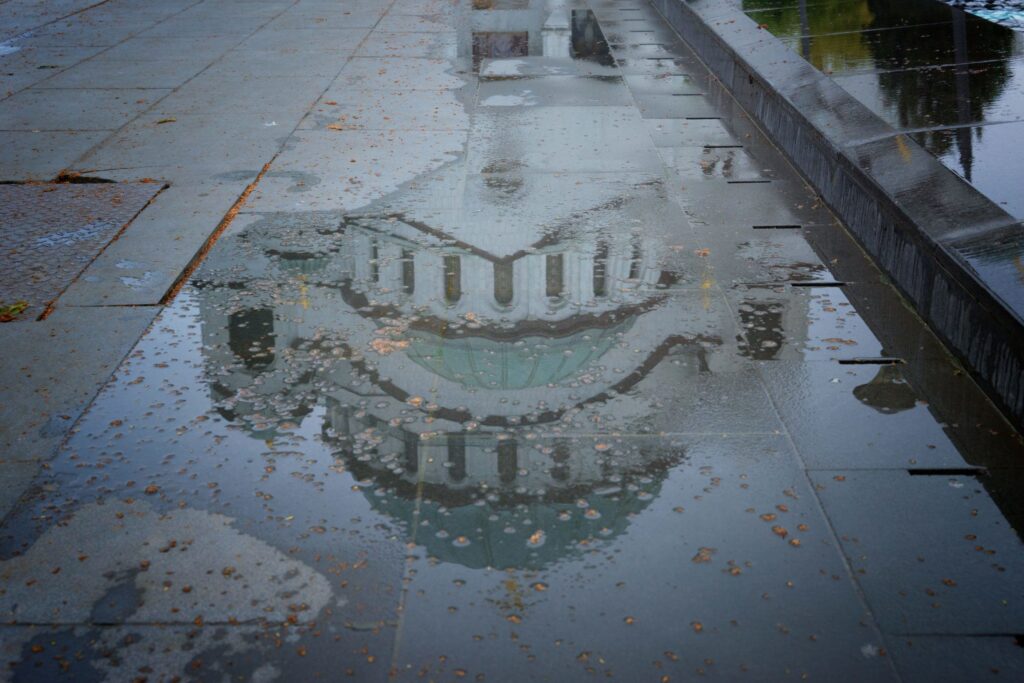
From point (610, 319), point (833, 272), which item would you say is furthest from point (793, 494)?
point (833, 272)

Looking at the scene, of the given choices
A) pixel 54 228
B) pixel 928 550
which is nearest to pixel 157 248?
pixel 54 228

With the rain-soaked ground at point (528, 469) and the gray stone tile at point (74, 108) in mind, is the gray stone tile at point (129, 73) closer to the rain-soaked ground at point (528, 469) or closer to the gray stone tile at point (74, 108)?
the gray stone tile at point (74, 108)

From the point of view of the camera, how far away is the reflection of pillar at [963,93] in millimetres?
5941

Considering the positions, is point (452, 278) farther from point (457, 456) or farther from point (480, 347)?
point (457, 456)

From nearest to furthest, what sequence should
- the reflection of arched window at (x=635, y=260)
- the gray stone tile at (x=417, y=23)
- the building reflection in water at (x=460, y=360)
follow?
1. the building reflection in water at (x=460, y=360)
2. the reflection of arched window at (x=635, y=260)
3. the gray stone tile at (x=417, y=23)

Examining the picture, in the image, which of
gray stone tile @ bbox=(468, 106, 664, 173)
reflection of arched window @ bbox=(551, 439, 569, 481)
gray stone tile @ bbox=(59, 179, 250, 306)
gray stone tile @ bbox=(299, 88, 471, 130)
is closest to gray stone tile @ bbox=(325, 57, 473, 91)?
gray stone tile @ bbox=(299, 88, 471, 130)

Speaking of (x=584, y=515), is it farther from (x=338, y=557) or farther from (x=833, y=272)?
(x=833, y=272)

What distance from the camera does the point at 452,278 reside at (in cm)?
572

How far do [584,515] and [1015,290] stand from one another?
2.06 meters

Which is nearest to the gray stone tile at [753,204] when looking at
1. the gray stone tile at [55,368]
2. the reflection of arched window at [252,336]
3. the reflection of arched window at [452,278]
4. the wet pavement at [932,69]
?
the wet pavement at [932,69]

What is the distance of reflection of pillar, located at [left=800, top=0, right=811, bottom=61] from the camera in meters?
9.27

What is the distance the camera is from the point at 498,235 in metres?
6.35

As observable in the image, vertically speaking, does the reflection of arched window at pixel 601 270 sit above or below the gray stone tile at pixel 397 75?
below

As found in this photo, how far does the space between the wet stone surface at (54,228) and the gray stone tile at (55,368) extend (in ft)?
0.91
